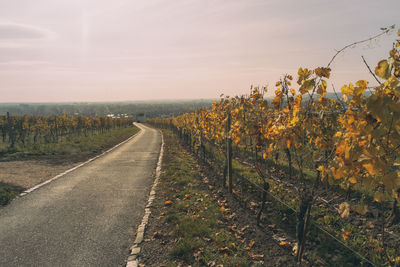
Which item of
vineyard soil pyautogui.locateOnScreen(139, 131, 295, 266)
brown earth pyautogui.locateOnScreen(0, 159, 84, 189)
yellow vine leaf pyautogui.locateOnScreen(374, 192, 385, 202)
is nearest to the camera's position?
yellow vine leaf pyautogui.locateOnScreen(374, 192, 385, 202)

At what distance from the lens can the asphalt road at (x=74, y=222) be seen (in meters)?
3.79

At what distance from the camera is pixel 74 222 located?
4957 mm

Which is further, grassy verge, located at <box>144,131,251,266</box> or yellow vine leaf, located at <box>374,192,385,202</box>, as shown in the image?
grassy verge, located at <box>144,131,251,266</box>

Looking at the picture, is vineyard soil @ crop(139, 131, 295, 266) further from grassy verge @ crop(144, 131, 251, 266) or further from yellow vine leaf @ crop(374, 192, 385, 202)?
yellow vine leaf @ crop(374, 192, 385, 202)

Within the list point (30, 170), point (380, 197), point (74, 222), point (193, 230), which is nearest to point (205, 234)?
point (193, 230)

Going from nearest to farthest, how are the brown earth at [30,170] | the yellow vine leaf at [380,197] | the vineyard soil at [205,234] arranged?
the yellow vine leaf at [380,197] → the vineyard soil at [205,234] → the brown earth at [30,170]

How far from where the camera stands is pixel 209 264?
360cm

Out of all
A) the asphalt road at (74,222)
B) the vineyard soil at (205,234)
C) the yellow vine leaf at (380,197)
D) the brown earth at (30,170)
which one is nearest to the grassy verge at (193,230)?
the vineyard soil at (205,234)

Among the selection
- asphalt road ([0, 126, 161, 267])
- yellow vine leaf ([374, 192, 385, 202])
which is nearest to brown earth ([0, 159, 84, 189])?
asphalt road ([0, 126, 161, 267])

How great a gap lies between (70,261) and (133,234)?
1.16 meters

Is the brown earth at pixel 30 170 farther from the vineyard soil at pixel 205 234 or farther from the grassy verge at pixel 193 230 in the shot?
the vineyard soil at pixel 205 234

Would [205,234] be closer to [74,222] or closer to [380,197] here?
[74,222]

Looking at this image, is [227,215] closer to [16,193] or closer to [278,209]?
[278,209]

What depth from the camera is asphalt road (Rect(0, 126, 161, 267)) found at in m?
3.79
